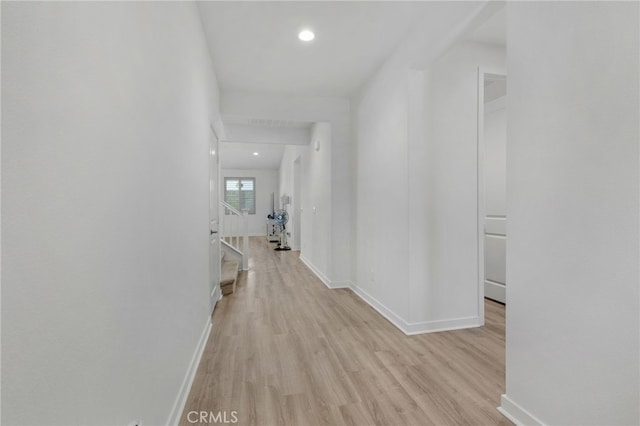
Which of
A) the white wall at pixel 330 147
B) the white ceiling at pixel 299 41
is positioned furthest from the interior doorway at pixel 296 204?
the white ceiling at pixel 299 41

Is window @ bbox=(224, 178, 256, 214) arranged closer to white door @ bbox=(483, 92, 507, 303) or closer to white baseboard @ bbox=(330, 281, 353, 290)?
white baseboard @ bbox=(330, 281, 353, 290)

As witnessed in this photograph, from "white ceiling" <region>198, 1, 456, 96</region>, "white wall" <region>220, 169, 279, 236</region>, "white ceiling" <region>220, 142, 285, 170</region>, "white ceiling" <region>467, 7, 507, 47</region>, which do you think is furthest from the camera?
"white wall" <region>220, 169, 279, 236</region>

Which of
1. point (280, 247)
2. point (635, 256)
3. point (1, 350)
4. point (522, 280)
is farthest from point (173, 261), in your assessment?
point (280, 247)

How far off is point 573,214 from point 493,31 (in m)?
2.15

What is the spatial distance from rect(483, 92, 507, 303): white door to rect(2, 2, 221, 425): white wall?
3394 millimetres

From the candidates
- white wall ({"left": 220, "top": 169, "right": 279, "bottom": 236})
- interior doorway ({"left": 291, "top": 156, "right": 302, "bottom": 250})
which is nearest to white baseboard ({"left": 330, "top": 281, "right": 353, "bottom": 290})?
interior doorway ({"left": 291, "top": 156, "right": 302, "bottom": 250})

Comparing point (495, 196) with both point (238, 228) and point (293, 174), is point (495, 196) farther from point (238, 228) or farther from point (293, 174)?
point (293, 174)

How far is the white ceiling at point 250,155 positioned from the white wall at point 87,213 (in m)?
6.18

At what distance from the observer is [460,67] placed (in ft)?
9.21

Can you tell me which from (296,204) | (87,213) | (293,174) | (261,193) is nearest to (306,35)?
(87,213)

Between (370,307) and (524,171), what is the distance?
7.64ft

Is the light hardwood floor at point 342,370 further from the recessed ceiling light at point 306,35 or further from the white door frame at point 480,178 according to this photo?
the recessed ceiling light at point 306,35

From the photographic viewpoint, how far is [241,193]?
37.8 ft

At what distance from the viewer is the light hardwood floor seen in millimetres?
1653
